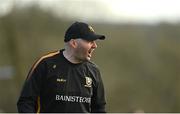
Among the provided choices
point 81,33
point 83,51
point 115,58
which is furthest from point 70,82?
point 115,58

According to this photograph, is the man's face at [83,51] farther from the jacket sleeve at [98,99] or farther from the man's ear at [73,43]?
the jacket sleeve at [98,99]

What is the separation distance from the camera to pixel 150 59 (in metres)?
34.0

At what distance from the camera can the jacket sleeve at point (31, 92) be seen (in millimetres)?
6180

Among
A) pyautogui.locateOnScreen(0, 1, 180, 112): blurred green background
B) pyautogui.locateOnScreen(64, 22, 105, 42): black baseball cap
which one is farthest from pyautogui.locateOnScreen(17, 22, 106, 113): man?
pyautogui.locateOnScreen(0, 1, 180, 112): blurred green background

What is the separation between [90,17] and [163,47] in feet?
16.0

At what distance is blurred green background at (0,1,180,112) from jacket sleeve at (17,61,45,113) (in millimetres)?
21691

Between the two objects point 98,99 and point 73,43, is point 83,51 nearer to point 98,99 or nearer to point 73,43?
point 73,43

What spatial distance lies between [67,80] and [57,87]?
12 cm

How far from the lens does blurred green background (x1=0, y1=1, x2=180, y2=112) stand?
29062 millimetres

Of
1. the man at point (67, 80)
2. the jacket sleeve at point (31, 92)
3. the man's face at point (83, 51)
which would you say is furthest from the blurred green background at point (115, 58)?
the jacket sleeve at point (31, 92)

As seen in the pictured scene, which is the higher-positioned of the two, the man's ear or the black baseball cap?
the black baseball cap

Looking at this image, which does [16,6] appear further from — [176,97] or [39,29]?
[176,97]

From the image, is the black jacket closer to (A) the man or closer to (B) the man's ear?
(A) the man

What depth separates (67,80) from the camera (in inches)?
250
